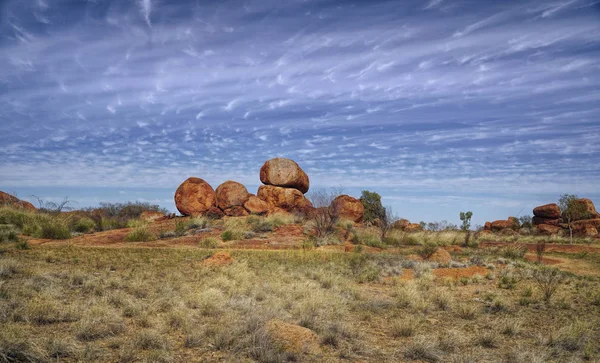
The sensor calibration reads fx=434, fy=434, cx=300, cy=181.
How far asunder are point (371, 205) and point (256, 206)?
15.0 m

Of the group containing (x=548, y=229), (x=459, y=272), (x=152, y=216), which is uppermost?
(x=152, y=216)

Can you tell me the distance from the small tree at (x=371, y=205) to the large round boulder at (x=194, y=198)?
17008 millimetres

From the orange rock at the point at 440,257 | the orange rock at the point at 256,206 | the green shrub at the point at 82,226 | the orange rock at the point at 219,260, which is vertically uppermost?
the orange rock at the point at 256,206

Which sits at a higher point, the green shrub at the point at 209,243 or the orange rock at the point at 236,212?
the orange rock at the point at 236,212

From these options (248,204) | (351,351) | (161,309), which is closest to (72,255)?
(161,309)

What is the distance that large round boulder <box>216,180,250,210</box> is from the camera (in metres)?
41.5

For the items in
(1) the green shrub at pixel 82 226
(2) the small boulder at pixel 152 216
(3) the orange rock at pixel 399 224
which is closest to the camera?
(1) the green shrub at pixel 82 226

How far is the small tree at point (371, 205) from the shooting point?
47812 mm

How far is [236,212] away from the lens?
134 ft

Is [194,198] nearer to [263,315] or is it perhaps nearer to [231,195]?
[231,195]

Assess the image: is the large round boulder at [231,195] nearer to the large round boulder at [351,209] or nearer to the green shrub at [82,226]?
the large round boulder at [351,209]

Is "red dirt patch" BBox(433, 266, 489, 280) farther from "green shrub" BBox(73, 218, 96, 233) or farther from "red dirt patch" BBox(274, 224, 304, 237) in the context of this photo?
"green shrub" BBox(73, 218, 96, 233)

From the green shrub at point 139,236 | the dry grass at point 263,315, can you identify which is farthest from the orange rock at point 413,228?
the dry grass at point 263,315

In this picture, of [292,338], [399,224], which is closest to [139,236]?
[292,338]
